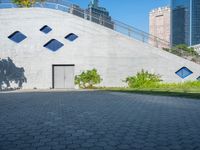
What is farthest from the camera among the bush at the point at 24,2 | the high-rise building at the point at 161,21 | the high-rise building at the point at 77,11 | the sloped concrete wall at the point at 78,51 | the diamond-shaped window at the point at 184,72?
the high-rise building at the point at 161,21

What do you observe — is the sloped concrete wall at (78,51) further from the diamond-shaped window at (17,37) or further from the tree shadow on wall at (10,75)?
the tree shadow on wall at (10,75)

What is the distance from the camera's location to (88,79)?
1089 inches

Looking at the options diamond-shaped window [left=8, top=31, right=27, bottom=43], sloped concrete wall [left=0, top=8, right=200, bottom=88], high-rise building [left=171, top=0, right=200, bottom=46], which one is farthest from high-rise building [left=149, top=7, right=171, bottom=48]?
diamond-shaped window [left=8, top=31, right=27, bottom=43]

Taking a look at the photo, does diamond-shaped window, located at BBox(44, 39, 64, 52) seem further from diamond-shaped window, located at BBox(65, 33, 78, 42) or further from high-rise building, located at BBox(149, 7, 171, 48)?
high-rise building, located at BBox(149, 7, 171, 48)

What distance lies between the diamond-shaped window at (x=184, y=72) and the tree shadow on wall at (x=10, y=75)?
46.0ft

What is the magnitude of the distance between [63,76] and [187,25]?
97037 mm

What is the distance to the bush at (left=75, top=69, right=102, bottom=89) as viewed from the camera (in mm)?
27531

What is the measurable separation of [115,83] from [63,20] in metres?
7.60

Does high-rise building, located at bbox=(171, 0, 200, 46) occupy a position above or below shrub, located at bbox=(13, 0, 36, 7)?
above

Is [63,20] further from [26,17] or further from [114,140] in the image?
[114,140]

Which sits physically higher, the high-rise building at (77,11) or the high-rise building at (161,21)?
the high-rise building at (161,21)

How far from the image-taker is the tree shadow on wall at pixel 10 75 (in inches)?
1146

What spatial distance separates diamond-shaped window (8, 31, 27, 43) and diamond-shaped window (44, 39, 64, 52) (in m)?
2.35

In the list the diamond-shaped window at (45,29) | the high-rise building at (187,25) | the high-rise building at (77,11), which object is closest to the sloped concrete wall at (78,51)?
the diamond-shaped window at (45,29)
